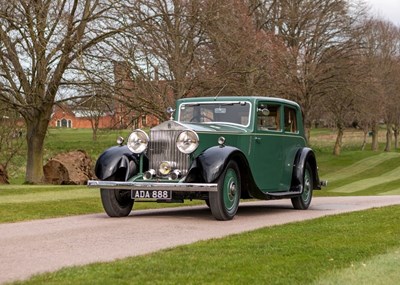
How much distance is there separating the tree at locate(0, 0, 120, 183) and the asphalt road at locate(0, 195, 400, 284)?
10.9 m

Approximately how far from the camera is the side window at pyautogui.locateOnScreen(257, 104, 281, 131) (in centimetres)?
1302

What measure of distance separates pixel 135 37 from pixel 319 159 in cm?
3115

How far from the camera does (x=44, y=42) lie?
22578 millimetres

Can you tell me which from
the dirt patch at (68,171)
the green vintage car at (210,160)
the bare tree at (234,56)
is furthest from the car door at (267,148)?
the dirt patch at (68,171)

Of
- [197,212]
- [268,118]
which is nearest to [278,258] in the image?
[197,212]

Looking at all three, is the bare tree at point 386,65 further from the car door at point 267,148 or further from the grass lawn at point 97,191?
the car door at point 267,148

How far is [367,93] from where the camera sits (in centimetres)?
4525

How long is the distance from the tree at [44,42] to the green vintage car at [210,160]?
10352 millimetres

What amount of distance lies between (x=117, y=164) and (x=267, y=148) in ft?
9.30

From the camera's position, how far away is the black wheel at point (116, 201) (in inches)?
470

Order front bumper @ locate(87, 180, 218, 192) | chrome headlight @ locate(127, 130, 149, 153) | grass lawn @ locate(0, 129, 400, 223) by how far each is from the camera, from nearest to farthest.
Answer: front bumper @ locate(87, 180, 218, 192), chrome headlight @ locate(127, 130, 149, 153), grass lawn @ locate(0, 129, 400, 223)

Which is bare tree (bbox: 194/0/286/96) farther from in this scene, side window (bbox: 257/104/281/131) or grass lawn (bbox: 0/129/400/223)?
side window (bbox: 257/104/281/131)

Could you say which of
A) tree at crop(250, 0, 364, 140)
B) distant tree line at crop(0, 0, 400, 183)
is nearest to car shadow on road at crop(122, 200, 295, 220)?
distant tree line at crop(0, 0, 400, 183)

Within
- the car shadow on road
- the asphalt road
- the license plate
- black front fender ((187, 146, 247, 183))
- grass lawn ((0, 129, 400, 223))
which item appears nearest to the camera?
the asphalt road
